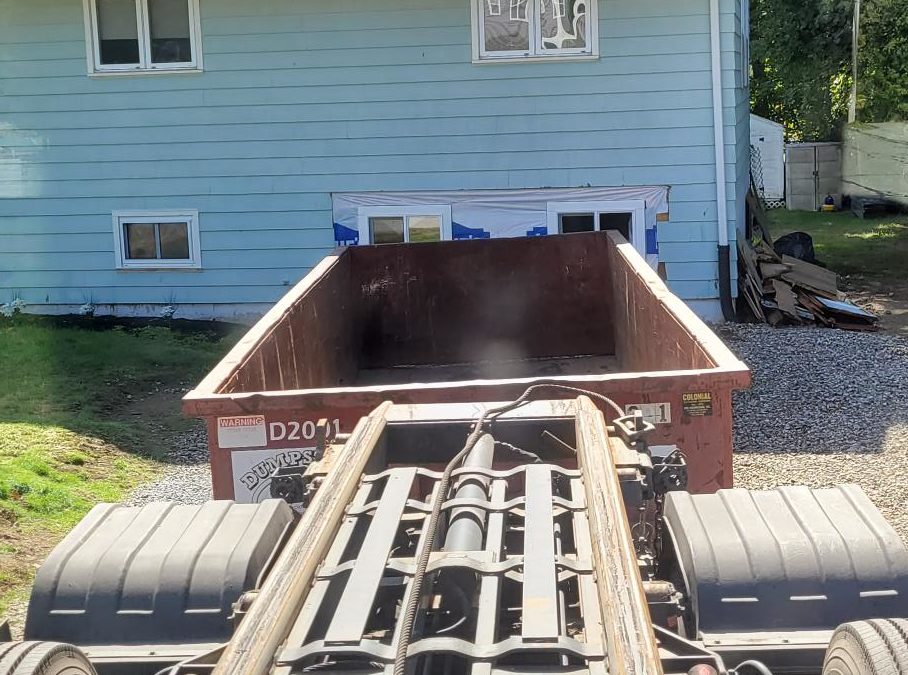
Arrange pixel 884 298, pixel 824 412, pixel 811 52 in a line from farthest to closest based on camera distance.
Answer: pixel 811 52
pixel 884 298
pixel 824 412

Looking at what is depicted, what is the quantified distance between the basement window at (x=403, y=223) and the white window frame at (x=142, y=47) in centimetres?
258

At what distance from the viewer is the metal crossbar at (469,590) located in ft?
8.34

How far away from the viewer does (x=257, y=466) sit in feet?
15.0

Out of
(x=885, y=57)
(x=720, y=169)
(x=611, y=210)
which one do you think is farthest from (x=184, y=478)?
(x=885, y=57)

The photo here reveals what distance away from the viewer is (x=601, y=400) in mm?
4508

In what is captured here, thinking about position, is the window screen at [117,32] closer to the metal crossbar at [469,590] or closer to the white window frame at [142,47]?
the white window frame at [142,47]

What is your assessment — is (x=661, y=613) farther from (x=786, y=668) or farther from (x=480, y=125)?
(x=480, y=125)

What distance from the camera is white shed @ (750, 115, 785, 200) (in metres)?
29.2

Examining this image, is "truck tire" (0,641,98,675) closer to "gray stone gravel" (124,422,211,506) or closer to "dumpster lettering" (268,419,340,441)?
"dumpster lettering" (268,419,340,441)

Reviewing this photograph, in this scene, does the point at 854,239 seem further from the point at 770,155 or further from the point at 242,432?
the point at 242,432

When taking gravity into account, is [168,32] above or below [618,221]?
above

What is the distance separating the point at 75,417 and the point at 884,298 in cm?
1120

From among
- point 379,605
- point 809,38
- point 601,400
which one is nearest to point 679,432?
point 601,400

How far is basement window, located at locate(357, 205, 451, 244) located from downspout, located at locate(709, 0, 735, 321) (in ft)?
9.95
